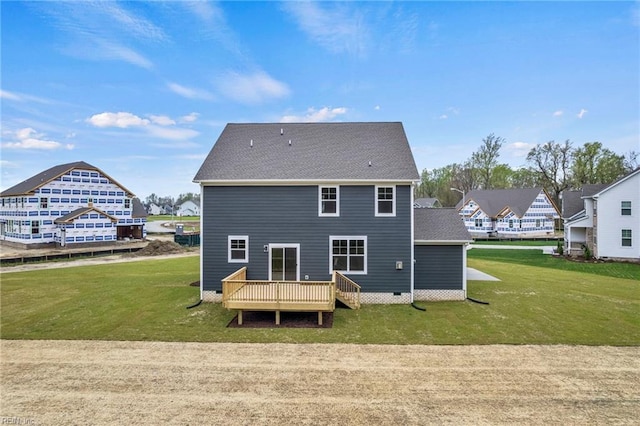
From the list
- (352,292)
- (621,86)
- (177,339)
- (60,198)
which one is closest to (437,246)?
(352,292)

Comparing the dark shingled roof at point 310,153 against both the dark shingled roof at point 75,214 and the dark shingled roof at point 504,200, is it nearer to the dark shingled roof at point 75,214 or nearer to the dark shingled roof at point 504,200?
the dark shingled roof at point 75,214

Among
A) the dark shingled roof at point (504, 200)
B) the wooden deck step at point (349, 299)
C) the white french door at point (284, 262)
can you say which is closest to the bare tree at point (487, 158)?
the dark shingled roof at point (504, 200)

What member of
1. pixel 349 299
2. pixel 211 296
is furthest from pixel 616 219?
pixel 211 296

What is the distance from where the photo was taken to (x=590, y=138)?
1848 inches

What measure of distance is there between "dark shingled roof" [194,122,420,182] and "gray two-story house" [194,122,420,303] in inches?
3.1

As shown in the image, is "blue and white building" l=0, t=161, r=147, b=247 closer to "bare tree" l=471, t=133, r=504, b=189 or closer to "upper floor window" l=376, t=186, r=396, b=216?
"upper floor window" l=376, t=186, r=396, b=216

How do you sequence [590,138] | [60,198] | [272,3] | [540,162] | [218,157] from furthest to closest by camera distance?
[540,162], [590,138], [60,198], [272,3], [218,157]

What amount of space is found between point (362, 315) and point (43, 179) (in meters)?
39.3

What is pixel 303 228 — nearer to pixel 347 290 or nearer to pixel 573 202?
pixel 347 290

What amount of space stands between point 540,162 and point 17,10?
65.0 metres

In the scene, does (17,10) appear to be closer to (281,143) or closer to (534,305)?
(281,143)

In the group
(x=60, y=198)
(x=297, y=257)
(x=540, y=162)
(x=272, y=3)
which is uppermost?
(x=272, y=3)

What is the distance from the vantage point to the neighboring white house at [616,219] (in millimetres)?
22000

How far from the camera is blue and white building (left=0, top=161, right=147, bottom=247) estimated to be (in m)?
31.0
